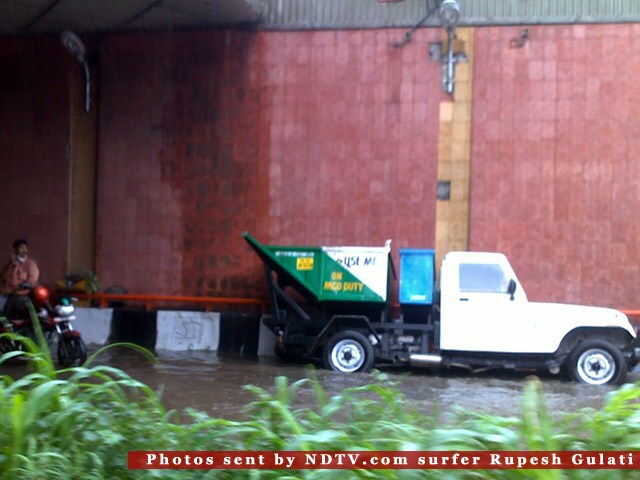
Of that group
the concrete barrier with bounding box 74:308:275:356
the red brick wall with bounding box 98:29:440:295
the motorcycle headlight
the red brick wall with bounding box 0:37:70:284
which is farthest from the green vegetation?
the red brick wall with bounding box 0:37:70:284

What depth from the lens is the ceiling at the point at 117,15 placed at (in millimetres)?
13852

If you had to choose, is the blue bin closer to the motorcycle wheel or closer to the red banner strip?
the motorcycle wheel

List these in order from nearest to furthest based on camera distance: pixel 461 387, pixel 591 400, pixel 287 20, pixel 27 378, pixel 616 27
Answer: pixel 27 378
pixel 591 400
pixel 461 387
pixel 616 27
pixel 287 20

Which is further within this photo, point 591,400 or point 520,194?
point 520,194

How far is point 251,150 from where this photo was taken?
49.2 feet

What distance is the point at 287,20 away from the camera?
1484cm

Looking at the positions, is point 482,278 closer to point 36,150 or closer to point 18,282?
point 18,282

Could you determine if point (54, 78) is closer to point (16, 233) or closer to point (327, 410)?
point (16, 233)

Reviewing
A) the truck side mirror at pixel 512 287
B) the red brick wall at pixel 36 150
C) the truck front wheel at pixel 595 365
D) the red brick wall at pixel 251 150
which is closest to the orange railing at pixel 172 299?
the red brick wall at pixel 251 150

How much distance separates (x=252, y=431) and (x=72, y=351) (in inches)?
305

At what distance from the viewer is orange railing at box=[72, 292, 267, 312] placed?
1434 cm

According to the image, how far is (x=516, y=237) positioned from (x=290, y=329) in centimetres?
436

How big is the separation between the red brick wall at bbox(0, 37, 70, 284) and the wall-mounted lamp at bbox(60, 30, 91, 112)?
1.16ft

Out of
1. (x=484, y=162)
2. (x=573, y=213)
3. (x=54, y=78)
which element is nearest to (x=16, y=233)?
(x=54, y=78)
